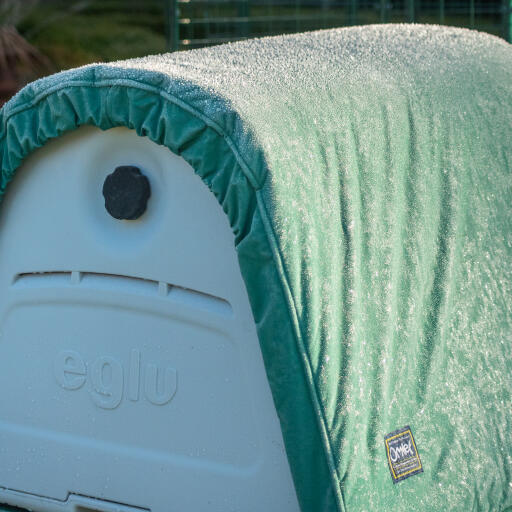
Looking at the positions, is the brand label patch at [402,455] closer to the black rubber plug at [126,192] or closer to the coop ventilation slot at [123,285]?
the coop ventilation slot at [123,285]

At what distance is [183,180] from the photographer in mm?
1986

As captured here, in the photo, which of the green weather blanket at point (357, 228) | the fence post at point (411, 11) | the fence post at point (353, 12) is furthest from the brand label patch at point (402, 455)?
the fence post at point (353, 12)

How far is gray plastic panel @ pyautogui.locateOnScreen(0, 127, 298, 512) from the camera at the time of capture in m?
1.99

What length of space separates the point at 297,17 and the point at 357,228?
423 centimetres

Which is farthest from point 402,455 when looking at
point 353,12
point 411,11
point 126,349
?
point 353,12

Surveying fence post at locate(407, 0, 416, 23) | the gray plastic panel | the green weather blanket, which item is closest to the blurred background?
fence post at locate(407, 0, 416, 23)

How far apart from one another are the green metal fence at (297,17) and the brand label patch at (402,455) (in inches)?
144

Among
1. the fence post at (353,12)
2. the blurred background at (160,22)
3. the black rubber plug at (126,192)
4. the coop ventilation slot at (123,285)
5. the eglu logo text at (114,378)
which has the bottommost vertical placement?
the blurred background at (160,22)

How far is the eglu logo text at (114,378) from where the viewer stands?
2084 millimetres

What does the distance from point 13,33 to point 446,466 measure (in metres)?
6.43

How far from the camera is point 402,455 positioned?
6.52 ft

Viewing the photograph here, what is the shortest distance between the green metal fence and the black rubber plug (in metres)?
3.65

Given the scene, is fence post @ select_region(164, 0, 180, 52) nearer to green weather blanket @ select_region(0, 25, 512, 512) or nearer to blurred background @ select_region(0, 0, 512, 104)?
blurred background @ select_region(0, 0, 512, 104)

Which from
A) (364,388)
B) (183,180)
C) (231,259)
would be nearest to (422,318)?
(364,388)
